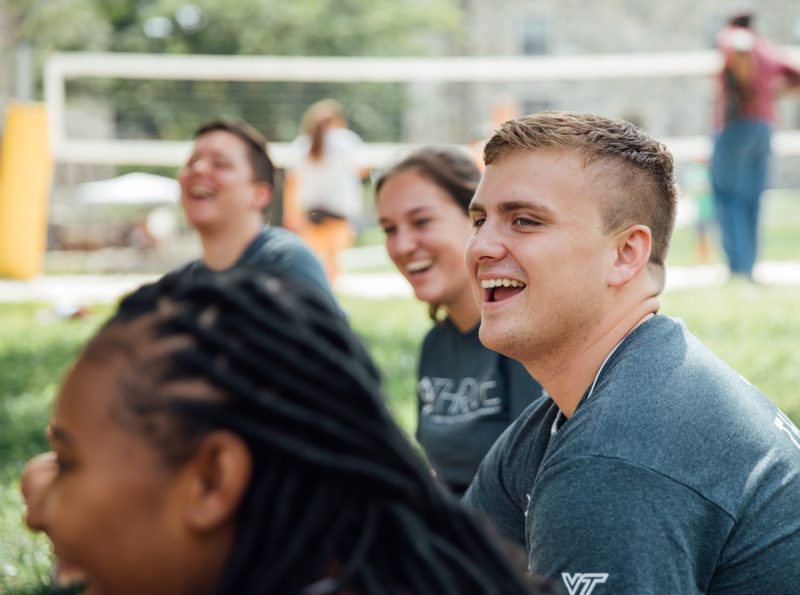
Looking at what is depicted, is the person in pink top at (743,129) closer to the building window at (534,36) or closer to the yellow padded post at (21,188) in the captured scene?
the yellow padded post at (21,188)

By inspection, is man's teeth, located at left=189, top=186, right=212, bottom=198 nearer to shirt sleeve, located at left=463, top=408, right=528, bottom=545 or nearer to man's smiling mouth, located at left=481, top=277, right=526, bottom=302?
man's smiling mouth, located at left=481, top=277, right=526, bottom=302

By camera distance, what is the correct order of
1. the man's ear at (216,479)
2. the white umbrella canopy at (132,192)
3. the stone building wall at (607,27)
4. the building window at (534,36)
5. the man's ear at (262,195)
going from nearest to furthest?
the man's ear at (216,479) → the man's ear at (262,195) → the white umbrella canopy at (132,192) → the stone building wall at (607,27) → the building window at (534,36)

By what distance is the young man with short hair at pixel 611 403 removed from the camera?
1862mm

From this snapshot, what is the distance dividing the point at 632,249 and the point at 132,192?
25987mm

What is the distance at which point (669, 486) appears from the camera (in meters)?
1.87

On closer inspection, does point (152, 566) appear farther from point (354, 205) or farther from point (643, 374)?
point (354, 205)

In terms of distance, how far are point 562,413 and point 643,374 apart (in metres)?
0.35

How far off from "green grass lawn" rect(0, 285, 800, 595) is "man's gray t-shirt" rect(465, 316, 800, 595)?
2.09 metres

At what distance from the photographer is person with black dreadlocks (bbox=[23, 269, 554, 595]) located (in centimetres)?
124

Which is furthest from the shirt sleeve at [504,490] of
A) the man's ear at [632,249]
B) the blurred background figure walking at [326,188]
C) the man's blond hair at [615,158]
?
the blurred background figure walking at [326,188]

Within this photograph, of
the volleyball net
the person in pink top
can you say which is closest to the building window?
the volleyball net

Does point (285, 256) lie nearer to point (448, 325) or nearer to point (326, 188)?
point (448, 325)

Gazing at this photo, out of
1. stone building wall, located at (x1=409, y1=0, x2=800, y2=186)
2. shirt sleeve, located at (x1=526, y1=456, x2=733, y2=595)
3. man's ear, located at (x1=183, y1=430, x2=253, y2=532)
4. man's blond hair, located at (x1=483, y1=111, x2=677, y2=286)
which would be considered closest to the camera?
man's ear, located at (x1=183, y1=430, x2=253, y2=532)

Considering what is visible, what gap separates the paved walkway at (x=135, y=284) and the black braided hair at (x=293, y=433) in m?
8.46
